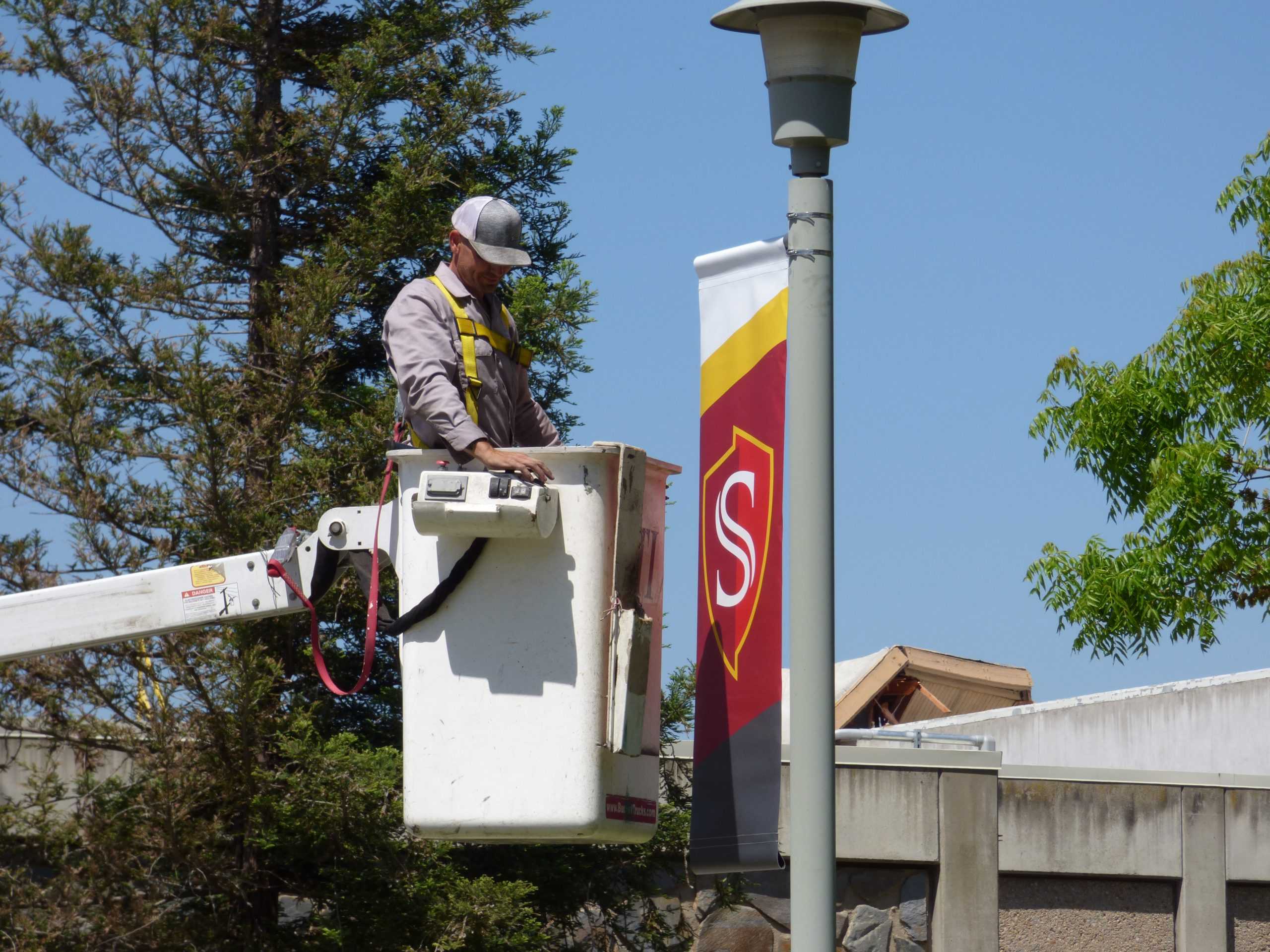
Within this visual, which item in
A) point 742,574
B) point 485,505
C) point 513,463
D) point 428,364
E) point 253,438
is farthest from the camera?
point 253,438

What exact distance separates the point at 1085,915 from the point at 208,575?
829cm

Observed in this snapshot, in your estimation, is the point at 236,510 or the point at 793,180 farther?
the point at 236,510

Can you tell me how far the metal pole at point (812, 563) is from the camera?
4707mm

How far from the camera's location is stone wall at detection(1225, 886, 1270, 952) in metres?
12.4

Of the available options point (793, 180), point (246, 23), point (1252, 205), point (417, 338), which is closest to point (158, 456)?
point (246, 23)

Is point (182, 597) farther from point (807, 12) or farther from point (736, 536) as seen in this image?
point (807, 12)

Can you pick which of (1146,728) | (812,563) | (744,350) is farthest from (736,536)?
(1146,728)

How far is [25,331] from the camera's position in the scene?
9.96 meters

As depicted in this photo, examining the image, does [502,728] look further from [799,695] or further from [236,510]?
[236,510]

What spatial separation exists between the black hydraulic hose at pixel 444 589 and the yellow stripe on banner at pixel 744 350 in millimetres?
955

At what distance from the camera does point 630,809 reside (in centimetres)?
475

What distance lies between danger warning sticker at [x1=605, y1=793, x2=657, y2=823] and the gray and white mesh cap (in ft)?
5.45

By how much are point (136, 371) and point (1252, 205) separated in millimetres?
9081

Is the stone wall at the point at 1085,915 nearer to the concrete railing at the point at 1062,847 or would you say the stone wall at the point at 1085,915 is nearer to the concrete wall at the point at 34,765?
the concrete railing at the point at 1062,847
